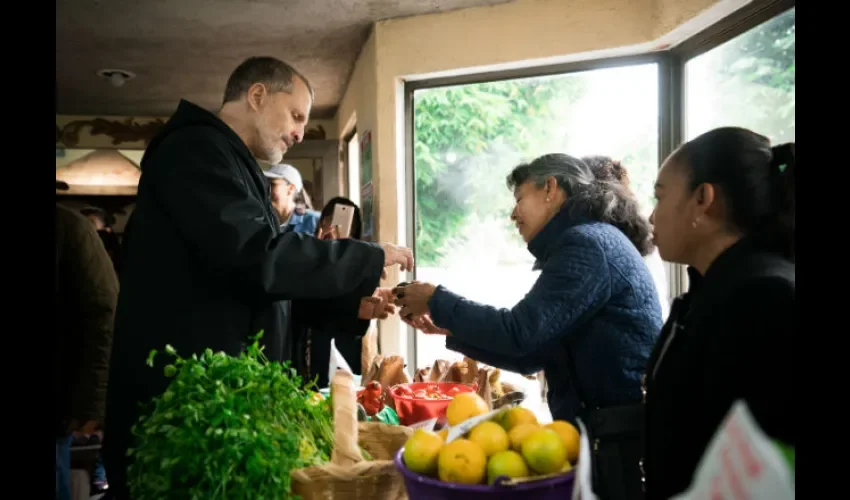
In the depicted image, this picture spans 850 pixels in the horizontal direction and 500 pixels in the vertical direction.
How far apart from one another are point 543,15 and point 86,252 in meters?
2.09

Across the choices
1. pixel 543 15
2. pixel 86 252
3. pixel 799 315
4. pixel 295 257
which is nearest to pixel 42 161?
pixel 295 257

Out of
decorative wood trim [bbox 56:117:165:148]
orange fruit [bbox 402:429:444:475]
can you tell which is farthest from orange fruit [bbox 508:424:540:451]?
decorative wood trim [bbox 56:117:165:148]

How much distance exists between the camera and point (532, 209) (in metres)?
1.87

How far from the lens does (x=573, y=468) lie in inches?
Result: 37.5

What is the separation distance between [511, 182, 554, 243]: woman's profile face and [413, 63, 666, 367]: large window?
114cm

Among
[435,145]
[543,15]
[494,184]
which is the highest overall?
[543,15]

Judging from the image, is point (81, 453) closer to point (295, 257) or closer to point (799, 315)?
point (295, 257)

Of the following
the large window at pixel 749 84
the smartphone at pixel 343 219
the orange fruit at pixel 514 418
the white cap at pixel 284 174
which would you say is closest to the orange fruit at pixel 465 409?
the orange fruit at pixel 514 418

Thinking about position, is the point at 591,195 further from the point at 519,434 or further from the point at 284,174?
the point at 284,174

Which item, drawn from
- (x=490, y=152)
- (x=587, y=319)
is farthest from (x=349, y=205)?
(x=587, y=319)

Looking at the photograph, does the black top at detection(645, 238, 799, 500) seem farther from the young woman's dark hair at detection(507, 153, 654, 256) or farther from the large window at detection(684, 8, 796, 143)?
the large window at detection(684, 8, 796, 143)

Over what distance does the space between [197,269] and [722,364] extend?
122 centimetres

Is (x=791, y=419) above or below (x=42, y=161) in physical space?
below

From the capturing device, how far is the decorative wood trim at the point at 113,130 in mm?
5730
